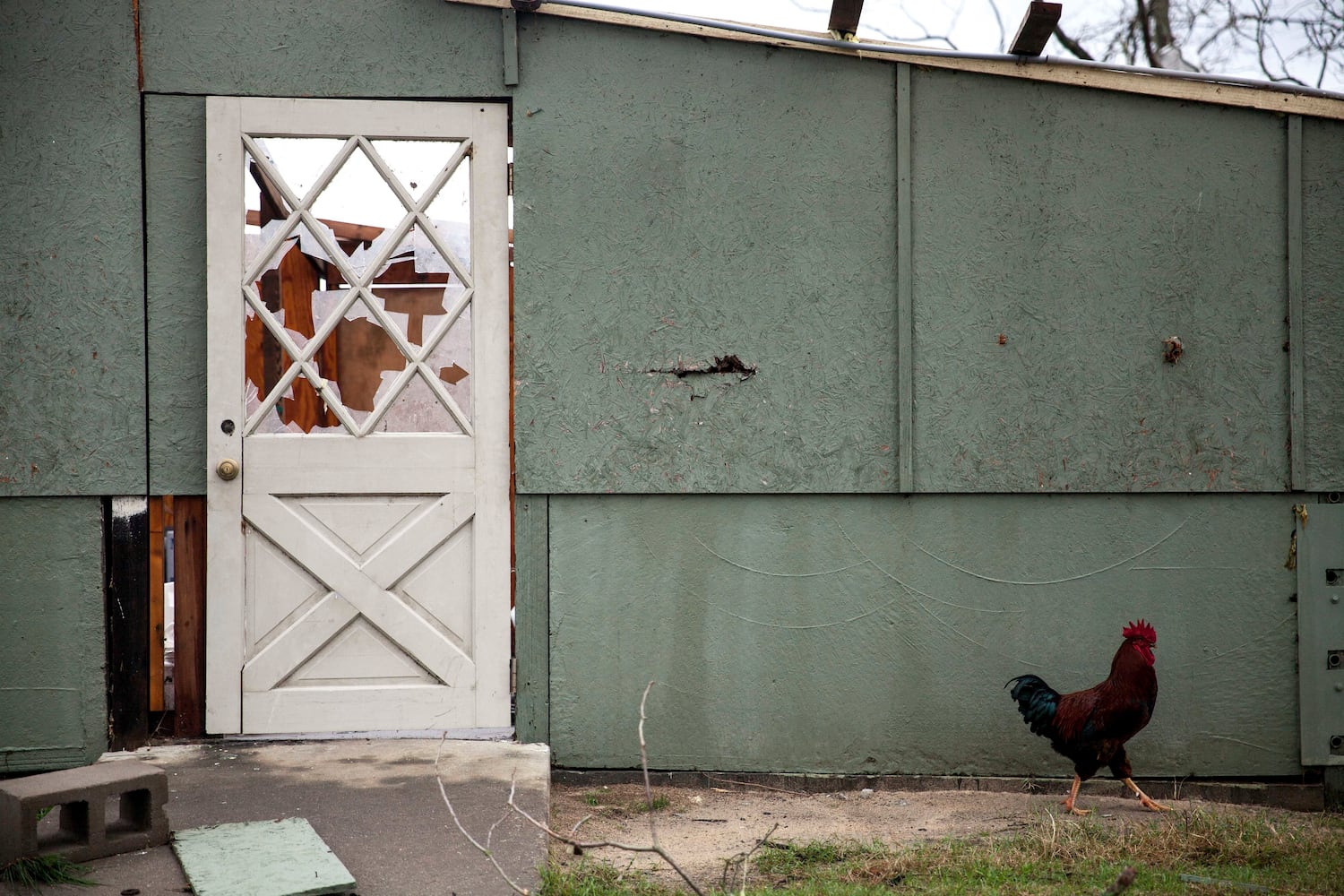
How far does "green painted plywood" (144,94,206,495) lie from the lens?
4445mm

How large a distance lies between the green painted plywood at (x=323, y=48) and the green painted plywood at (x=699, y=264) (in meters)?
0.28

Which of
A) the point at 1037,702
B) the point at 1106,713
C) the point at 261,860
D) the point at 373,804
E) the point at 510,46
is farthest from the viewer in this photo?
the point at 510,46

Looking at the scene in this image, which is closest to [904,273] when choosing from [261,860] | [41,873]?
[261,860]

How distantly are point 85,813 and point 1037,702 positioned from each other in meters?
3.63

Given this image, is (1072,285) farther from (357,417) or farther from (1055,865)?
(357,417)

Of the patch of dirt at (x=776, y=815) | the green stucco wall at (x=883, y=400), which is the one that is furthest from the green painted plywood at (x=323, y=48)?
the patch of dirt at (x=776, y=815)

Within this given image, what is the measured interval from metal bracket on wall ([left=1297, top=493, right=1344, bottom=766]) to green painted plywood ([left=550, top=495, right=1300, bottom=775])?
0.06m

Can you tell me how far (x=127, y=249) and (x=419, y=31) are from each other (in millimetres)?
1645

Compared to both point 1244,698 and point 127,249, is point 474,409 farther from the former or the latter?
point 1244,698

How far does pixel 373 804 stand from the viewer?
3.71m

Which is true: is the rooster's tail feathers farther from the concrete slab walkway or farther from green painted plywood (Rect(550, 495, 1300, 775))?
the concrete slab walkway

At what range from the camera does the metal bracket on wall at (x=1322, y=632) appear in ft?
15.2

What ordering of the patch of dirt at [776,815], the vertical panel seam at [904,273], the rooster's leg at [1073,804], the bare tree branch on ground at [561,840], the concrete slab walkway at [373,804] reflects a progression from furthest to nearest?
1. the vertical panel seam at [904,273]
2. the rooster's leg at [1073,804]
3. the patch of dirt at [776,815]
4. the concrete slab walkway at [373,804]
5. the bare tree branch on ground at [561,840]

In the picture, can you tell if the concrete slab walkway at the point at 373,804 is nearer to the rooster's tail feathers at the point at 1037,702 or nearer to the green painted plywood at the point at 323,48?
the rooster's tail feathers at the point at 1037,702
